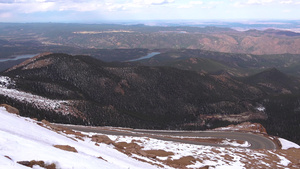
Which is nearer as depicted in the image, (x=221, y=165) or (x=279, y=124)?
(x=221, y=165)

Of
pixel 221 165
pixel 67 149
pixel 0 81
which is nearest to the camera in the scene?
pixel 67 149

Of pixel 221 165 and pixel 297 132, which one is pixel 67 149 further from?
pixel 297 132

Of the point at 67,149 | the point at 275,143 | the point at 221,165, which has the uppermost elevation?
the point at 67,149

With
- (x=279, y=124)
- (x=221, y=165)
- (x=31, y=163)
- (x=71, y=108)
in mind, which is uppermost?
(x=31, y=163)

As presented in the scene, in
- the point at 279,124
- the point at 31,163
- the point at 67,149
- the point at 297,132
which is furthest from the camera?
the point at 279,124

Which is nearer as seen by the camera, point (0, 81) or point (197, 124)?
point (0, 81)

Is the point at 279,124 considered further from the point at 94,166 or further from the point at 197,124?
the point at 94,166

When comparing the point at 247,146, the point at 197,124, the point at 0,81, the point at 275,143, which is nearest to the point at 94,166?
the point at 247,146

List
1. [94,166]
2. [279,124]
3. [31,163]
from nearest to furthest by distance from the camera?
[31,163], [94,166], [279,124]

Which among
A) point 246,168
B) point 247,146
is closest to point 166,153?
point 246,168

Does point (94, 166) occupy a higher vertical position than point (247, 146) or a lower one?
higher
